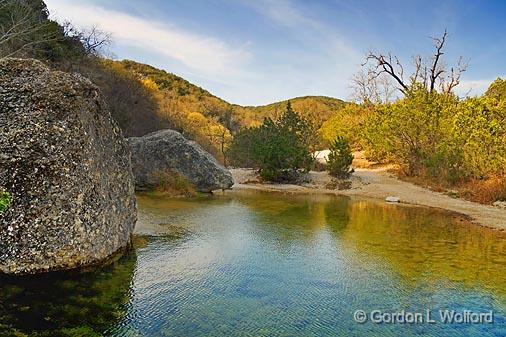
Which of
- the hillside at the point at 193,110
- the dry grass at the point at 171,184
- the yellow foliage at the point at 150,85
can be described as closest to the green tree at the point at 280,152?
the dry grass at the point at 171,184

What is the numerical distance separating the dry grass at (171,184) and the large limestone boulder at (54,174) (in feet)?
31.5

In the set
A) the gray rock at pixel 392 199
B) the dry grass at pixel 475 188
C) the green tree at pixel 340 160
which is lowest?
the gray rock at pixel 392 199

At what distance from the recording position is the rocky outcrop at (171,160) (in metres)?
18.8

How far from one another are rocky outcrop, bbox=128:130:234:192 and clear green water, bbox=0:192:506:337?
21.1 ft

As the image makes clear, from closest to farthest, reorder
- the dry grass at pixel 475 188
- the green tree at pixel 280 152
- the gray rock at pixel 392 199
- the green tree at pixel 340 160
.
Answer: the dry grass at pixel 475 188 < the gray rock at pixel 392 199 < the green tree at pixel 280 152 < the green tree at pixel 340 160

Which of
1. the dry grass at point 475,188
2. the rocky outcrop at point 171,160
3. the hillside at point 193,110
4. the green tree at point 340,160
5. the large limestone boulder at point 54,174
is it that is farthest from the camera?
the hillside at point 193,110

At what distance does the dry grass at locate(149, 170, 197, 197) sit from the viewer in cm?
1778

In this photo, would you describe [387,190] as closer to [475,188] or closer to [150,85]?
[475,188]

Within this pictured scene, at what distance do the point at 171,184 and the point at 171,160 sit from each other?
1.33m

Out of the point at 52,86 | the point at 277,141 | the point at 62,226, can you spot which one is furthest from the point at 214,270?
the point at 277,141

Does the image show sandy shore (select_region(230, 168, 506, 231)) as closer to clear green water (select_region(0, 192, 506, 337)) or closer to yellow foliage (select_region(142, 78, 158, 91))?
clear green water (select_region(0, 192, 506, 337))

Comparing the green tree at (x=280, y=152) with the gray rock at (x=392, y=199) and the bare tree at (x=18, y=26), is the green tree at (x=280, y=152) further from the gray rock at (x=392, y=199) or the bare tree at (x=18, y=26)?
the bare tree at (x=18, y=26)

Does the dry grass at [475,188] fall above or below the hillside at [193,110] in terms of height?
below

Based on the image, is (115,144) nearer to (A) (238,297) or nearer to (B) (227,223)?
(A) (238,297)
